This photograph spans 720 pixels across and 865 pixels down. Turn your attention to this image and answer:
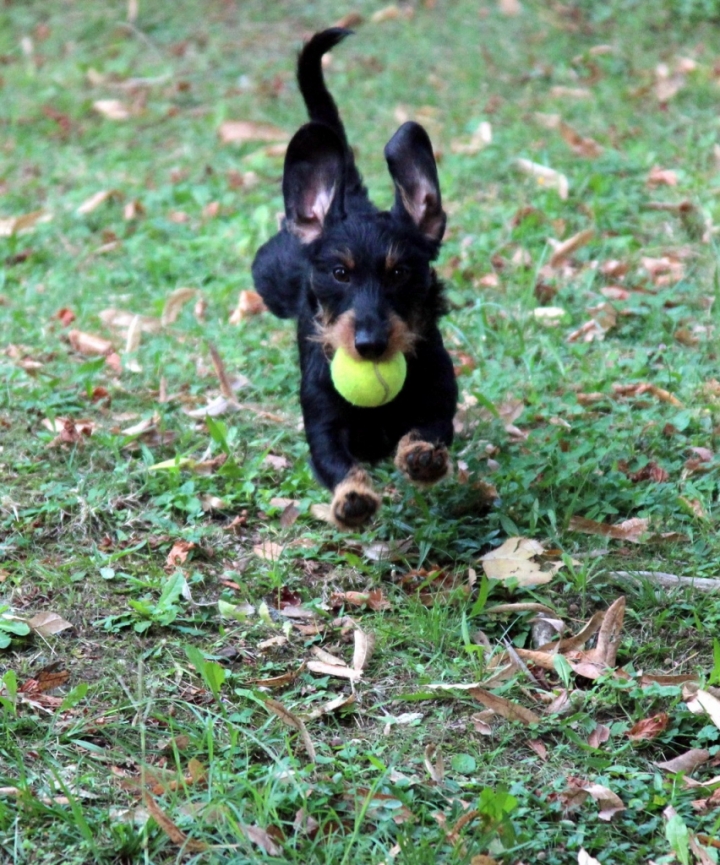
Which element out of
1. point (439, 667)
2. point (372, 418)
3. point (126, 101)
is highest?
point (372, 418)

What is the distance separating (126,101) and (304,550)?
19.9ft

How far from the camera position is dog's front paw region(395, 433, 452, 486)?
3.65 meters

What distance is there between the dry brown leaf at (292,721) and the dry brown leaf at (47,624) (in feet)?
2.41

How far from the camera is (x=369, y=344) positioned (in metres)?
3.51

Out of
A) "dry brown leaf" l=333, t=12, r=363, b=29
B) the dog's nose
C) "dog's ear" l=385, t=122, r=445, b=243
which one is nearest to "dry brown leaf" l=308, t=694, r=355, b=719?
the dog's nose

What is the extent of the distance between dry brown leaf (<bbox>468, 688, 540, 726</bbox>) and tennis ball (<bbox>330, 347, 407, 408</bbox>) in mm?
1023

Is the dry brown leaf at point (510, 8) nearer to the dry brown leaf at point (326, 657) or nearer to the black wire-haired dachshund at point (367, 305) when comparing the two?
the black wire-haired dachshund at point (367, 305)

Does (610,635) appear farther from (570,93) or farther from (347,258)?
(570,93)

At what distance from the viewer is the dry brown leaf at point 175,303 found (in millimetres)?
5789

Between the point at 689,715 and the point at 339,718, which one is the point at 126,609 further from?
the point at 689,715

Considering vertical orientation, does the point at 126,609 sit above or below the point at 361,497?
below

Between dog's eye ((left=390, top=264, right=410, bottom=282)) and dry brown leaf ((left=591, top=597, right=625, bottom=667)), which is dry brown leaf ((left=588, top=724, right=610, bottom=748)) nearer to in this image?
dry brown leaf ((left=591, top=597, right=625, bottom=667))

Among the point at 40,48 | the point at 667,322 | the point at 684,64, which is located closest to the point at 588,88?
the point at 684,64

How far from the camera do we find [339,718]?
3.20 meters
